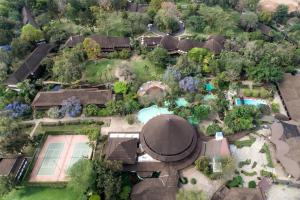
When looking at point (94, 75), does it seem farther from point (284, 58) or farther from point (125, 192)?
point (284, 58)

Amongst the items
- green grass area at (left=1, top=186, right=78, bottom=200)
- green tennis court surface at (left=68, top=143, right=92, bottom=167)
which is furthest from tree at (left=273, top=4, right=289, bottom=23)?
green grass area at (left=1, top=186, right=78, bottom=200)

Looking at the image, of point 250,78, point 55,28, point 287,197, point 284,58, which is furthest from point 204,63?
point 55,28

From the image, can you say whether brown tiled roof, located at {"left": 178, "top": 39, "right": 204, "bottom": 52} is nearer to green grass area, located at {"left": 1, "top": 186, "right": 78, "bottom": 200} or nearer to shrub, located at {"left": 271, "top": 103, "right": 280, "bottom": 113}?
shrub, located at {"left": 271, "top": 103, "right": 280, "bottom": 113}

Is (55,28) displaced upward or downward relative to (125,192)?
upward

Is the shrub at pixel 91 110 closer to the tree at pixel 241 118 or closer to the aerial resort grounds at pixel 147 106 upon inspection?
the aerial resort grounds at pixel 147 106

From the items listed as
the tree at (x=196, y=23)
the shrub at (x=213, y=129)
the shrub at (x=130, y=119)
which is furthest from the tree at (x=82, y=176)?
the tree at (x=196, y=23)

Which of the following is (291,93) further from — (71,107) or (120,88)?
(71,107)
